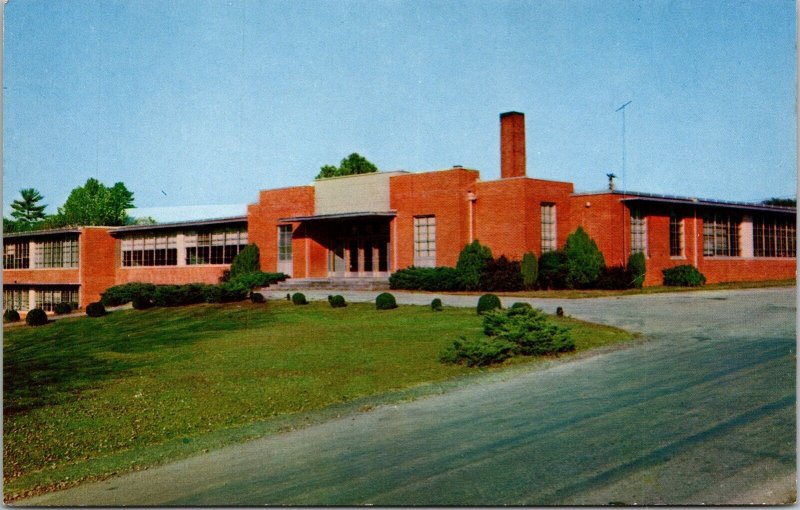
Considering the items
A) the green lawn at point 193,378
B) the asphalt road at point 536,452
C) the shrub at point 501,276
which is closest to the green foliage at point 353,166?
the shrub at point 501,276

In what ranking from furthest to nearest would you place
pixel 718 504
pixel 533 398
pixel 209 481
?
1. pixel 533 398
2. pixel 209 481
3. pixel 718 504

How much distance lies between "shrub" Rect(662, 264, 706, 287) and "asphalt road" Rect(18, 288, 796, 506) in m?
19.8

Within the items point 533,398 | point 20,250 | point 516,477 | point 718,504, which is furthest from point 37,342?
point 20,250

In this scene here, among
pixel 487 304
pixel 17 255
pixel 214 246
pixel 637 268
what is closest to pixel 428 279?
pixel 637 268

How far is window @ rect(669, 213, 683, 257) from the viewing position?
30.0m

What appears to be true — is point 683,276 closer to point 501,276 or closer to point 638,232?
point 638,232

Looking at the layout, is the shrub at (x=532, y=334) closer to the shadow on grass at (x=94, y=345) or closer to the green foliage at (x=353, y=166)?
the shadow on grass at (x=94, y=345)

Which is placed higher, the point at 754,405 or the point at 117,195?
the point at 117,195

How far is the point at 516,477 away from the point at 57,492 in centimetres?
430

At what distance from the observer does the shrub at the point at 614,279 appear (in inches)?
1059

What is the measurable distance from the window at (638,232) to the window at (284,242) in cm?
1724

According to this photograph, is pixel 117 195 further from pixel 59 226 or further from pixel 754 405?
pixel 754 405

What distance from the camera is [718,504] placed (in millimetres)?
5109

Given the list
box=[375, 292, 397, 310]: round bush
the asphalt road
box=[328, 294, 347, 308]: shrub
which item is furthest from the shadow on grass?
the asphalt road
